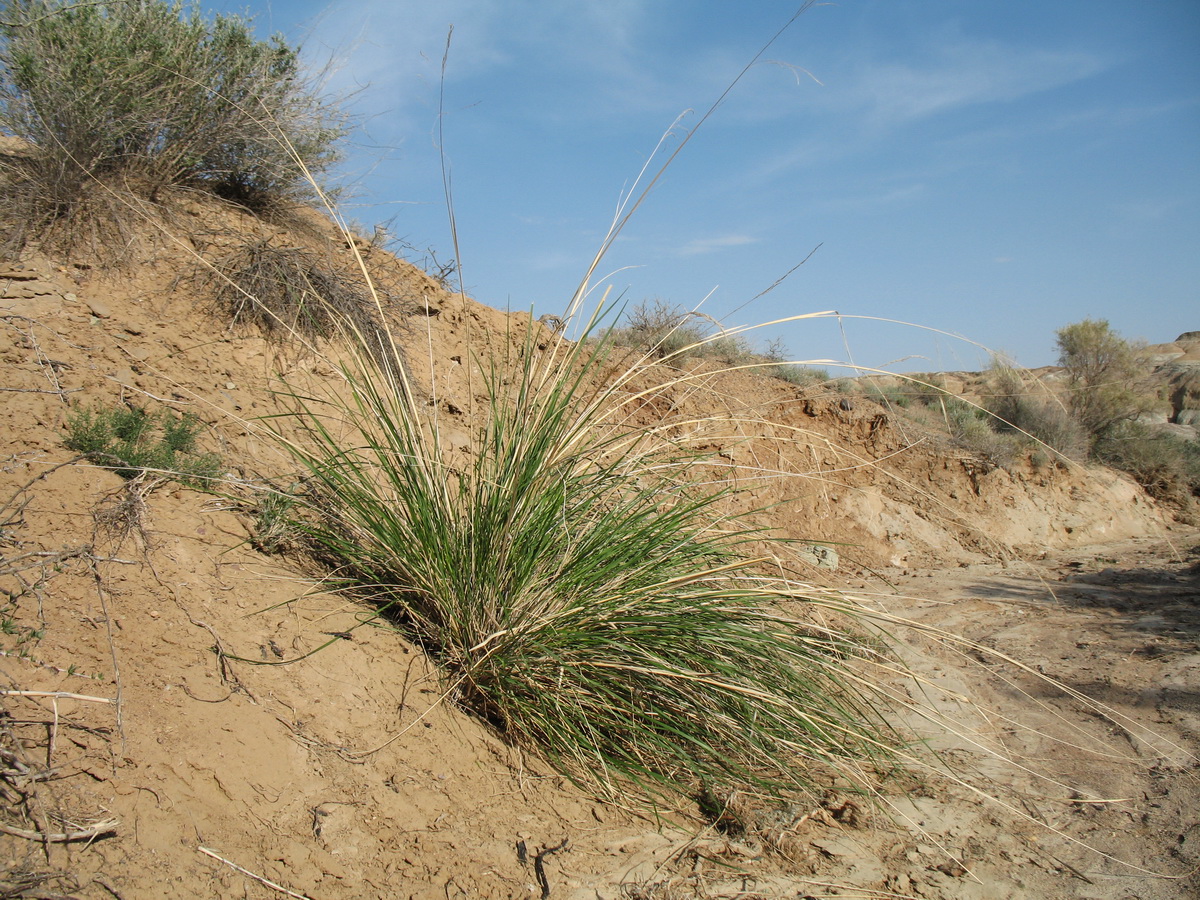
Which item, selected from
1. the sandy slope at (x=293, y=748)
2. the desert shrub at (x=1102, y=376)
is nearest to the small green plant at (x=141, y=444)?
the sandy slope at (x=293, y=748)

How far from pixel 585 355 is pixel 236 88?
11.7 feet

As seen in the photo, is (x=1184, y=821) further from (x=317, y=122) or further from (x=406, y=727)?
(x=317, y=122)

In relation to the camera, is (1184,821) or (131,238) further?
(131,238)

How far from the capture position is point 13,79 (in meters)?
5.03

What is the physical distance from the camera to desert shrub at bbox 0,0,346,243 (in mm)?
4918

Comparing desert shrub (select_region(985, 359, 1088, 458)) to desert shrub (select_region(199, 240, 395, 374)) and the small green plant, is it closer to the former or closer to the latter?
desert shrub (select_region(199, 240, 395, 374))

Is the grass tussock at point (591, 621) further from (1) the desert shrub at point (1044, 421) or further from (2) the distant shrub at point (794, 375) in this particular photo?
(1) the desert shrub at point (1044, 421)

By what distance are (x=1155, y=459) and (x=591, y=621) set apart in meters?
14.7

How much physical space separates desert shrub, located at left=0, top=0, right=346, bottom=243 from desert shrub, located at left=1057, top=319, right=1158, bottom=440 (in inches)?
554

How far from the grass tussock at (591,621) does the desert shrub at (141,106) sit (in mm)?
3150

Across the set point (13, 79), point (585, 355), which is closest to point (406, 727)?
point (585, 355)

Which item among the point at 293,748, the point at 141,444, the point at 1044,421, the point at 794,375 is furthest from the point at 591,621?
the point at 1044,421

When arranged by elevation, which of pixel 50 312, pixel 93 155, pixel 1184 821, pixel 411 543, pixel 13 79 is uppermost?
pixel 13 79

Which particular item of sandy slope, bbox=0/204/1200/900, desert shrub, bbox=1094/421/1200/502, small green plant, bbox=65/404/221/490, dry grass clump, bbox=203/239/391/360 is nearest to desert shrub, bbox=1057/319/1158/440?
desert shrub, bbox=1094/421/1200/502
